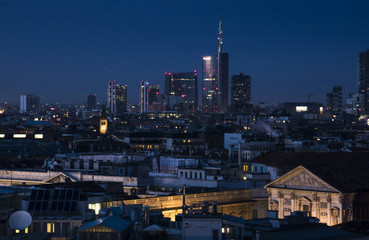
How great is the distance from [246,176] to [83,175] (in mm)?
10667

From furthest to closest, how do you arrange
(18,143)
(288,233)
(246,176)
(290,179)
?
(18,143), (246,176), (290,179), (288,233)

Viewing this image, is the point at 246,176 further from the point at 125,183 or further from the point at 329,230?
the point at 329,230

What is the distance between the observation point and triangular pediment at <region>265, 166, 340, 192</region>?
170 feet

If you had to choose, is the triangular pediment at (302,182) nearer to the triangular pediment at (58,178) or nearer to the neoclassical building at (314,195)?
the neoclassical building at (314,195)

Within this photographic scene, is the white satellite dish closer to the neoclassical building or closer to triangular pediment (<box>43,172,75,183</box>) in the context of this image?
the neoclassical building

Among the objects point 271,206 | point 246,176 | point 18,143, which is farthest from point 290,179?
point 18,143

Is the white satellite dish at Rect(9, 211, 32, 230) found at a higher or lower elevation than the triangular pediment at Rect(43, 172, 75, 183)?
higher

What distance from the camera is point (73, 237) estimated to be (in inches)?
1256

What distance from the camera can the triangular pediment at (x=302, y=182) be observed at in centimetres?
5172

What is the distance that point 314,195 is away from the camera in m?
51.7

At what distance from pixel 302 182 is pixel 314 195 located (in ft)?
4.46

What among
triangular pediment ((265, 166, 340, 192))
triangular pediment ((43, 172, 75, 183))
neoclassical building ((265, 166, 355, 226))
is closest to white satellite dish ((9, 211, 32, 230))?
neoclassical building ((265, 166, 355, 226))

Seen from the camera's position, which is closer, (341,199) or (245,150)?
(341,199)

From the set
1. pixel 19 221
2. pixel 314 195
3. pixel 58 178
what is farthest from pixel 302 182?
pixel 19 221
